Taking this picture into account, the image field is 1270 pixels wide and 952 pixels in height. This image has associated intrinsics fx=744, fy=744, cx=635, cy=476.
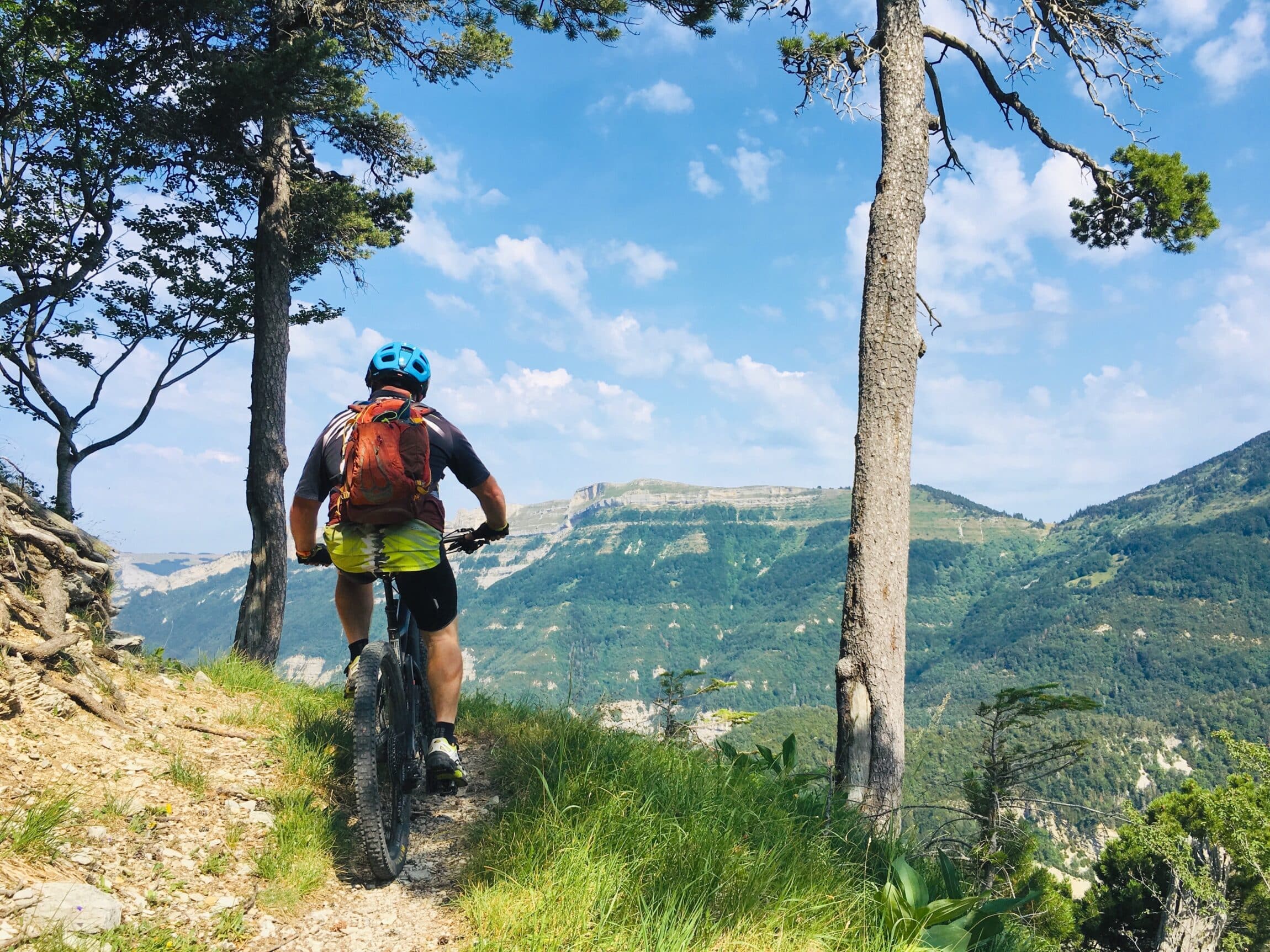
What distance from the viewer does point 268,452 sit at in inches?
328

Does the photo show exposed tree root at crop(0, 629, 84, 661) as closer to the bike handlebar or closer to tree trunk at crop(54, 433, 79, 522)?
the bike handlebar

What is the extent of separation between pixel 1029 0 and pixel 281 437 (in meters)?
8.43

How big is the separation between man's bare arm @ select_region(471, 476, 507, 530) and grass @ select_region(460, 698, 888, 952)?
4.05ft

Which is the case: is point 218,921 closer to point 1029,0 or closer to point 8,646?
point 8,646

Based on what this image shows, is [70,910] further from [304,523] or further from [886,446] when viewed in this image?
[886,446]

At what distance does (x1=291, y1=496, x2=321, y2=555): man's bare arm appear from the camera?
358 cm

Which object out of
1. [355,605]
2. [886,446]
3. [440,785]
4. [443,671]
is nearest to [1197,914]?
[886,446]

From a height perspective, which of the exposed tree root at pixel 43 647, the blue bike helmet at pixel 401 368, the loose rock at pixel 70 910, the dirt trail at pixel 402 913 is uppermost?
the blue bike helmet at pixel 401 368

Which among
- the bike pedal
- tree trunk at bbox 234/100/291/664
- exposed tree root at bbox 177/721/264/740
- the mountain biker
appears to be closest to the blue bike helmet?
the mountain biker

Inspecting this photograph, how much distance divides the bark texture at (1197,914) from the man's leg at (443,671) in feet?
80.2

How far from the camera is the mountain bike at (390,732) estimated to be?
310 centimetres

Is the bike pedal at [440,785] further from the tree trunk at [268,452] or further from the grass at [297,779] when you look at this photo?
the tree trunk at [268,452]

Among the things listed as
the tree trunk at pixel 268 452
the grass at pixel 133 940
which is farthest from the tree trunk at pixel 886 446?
the tree trunk at pixel 268 452

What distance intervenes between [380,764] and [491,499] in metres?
1.34
